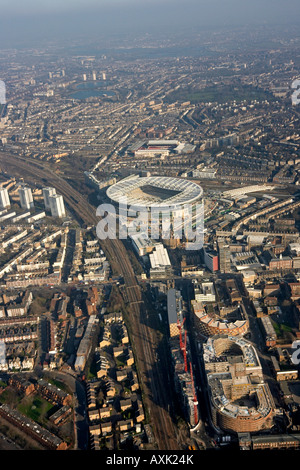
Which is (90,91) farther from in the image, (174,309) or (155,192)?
(174,309)

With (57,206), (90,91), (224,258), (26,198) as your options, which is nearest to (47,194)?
(57,206)

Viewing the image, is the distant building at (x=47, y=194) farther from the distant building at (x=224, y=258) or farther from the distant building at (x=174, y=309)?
the distant building at (x=174, y=309)

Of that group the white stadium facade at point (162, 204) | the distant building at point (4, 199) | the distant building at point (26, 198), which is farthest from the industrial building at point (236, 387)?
the distant building at point (4, 199)

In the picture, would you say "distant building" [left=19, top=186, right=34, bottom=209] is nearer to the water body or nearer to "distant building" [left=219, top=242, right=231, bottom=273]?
"distant building" [left=219, top=242, right=231, bottom=273]

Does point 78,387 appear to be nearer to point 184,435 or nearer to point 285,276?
point 184,435

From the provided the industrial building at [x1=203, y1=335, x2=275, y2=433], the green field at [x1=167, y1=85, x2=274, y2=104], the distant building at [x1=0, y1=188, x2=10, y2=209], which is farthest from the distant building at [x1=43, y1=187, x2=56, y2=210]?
the green field at [x1=167, y1=85, x2=274, y2=104]

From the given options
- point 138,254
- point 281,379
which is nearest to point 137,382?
point 281,379

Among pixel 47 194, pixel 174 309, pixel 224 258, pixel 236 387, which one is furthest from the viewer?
pixel 47 194
